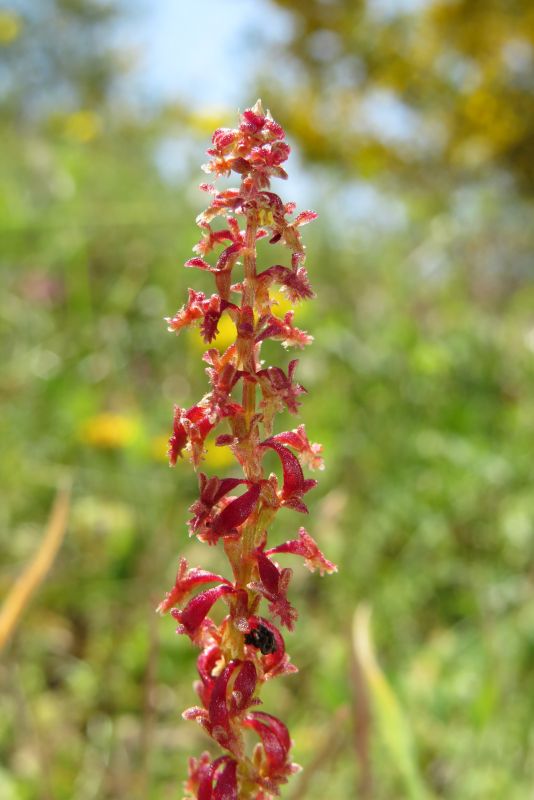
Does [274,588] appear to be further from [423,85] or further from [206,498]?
[423,85]

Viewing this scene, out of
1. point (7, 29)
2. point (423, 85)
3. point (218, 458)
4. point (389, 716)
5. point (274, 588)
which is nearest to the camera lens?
point (274, 588)

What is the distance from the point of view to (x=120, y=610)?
2.61 m

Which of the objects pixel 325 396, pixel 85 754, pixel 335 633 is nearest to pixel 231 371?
pixel 85 754

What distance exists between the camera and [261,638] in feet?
2.02

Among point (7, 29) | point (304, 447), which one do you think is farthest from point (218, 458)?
point (7, 29)

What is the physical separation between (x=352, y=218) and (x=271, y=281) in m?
4.61

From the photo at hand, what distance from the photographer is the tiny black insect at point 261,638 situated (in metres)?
0.61

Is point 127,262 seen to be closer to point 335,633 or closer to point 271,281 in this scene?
point 335,633

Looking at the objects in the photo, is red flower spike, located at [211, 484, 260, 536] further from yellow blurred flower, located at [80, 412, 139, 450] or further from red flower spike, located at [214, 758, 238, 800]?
yellow blurred flower, located at [80, 412, 139, 450]

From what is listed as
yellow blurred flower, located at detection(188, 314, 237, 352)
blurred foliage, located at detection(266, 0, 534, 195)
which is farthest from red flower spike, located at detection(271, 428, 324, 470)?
blurred foliage, located at detection(266, 0, 534, 195)

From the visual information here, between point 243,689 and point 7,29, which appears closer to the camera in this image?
point 243,689

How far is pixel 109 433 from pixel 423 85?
16.8 meters

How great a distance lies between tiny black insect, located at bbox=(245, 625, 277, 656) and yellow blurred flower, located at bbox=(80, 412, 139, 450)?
2.15 metres

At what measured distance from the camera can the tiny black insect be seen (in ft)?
2.01
